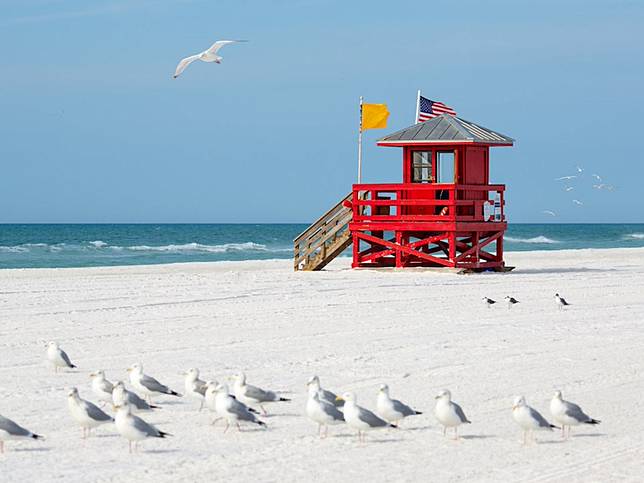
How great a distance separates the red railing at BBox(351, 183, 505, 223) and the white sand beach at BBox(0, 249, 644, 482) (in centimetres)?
311

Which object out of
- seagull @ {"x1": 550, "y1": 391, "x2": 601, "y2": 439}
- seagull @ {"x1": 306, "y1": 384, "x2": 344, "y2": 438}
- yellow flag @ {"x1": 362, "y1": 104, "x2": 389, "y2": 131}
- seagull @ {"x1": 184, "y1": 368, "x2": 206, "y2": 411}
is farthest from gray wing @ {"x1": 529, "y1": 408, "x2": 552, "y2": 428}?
yellow flag @ {"x1": 362, "y1": 104, "x2": 389, "y2": 131}

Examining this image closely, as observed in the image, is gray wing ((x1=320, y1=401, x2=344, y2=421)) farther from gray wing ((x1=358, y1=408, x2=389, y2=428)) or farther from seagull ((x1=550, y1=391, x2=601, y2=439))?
seagull ((x1=550, y1=391, x2=601, y2=439))

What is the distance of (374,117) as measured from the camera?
102 feet

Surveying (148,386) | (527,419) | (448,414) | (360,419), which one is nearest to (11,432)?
(148,386)

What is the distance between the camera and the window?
2759 centimetres

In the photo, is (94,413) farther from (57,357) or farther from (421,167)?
(421,167)

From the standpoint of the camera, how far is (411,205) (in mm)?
27594

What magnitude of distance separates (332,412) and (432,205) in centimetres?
1854

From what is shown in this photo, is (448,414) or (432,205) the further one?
(432,205)

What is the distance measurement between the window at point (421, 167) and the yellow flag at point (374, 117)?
365cm

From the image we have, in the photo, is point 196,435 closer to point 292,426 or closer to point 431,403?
point 292,426

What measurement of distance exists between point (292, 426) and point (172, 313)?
28.0 feet

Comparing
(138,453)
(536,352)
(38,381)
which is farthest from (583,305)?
(138,453)

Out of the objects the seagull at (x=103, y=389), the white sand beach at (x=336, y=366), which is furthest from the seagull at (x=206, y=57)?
the seagull at (x=103, y=389)
